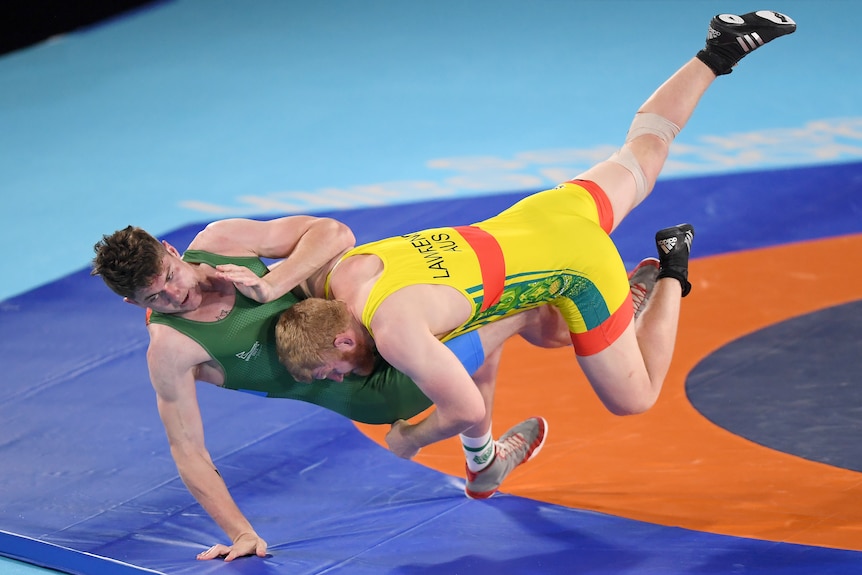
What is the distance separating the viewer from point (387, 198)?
28.1 ft

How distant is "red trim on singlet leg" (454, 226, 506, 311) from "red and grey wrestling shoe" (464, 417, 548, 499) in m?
0.73

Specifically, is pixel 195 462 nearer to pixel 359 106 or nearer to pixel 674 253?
pixel 674 253

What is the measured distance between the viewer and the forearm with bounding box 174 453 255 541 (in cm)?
436

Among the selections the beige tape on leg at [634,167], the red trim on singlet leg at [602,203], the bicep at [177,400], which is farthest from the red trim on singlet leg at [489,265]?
the bicep at [177,400]

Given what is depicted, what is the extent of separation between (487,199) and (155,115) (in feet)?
15.1

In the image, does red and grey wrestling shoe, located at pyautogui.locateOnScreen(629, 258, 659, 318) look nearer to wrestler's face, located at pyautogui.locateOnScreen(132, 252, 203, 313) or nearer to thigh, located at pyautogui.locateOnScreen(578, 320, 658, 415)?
thigh, located at pyautogui.locateOnScreen(578, 320, 658, 415)

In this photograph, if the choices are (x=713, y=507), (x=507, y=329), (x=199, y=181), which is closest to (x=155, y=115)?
(x=199, y=181)

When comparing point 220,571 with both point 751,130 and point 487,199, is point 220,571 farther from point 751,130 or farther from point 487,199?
point 751,130

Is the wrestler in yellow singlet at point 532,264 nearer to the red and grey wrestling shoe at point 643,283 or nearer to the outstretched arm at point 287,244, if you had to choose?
the outstretched arm at point 287,244

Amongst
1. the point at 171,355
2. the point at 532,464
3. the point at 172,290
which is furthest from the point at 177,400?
the point at 532,464

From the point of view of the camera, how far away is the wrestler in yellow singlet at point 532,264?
4258mm

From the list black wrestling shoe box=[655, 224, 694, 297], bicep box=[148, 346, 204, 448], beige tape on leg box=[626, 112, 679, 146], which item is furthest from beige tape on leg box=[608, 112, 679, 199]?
bicep box=[148, 346, 204, 448]

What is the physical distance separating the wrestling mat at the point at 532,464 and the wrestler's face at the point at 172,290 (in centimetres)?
93

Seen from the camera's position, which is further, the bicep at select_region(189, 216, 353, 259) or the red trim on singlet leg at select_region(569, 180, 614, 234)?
the red trim on singlet leg at select_region(569, 180, 614, 234)
